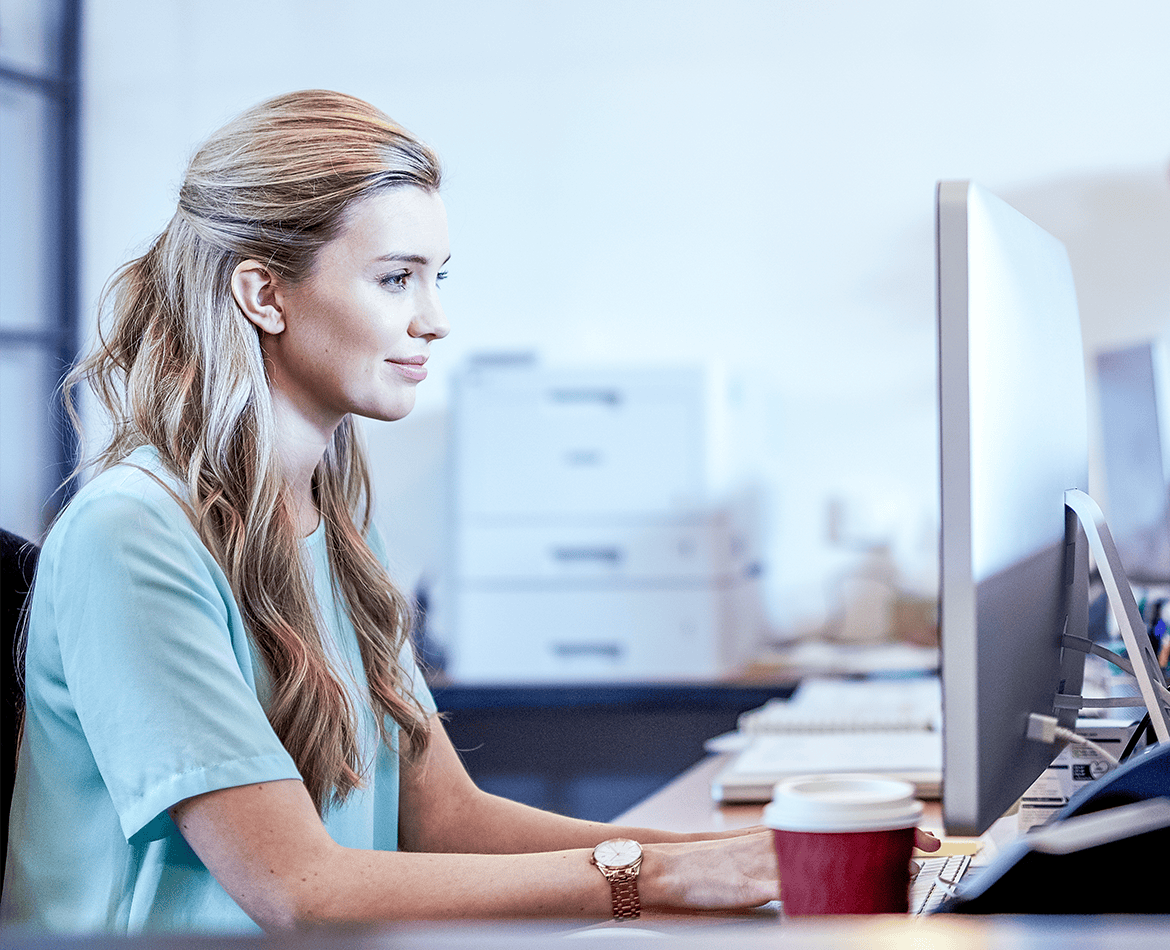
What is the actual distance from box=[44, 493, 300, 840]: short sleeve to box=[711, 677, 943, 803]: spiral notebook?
0.65 m

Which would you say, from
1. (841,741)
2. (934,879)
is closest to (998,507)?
(934,879)

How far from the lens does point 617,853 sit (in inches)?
32.9

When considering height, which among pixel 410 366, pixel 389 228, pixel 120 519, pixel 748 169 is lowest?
pixel 120 519

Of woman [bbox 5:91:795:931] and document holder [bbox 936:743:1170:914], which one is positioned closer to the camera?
document holder [bbox 936:743:1170:914]

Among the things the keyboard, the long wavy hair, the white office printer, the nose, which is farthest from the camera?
the white office printer

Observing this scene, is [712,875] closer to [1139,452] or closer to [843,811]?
[843,811]

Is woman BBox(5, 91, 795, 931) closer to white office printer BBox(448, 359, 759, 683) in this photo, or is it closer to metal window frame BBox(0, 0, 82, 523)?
white office printer BBox(448, 359, 759, 683)

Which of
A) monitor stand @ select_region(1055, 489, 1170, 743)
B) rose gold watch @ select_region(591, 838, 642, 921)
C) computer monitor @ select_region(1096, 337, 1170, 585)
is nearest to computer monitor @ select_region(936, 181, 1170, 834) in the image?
monitor stand @ select_region(1055, 489, 1170, 743)

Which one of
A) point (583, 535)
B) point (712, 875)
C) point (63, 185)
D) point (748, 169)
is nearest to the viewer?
point (712, 875)

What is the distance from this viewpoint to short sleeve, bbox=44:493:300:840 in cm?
84

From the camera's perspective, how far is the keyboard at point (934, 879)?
0.87m

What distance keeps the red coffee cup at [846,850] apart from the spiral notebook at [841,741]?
2.45ft

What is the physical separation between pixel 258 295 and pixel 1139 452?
1.44 m

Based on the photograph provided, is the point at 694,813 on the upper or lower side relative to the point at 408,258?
lower
